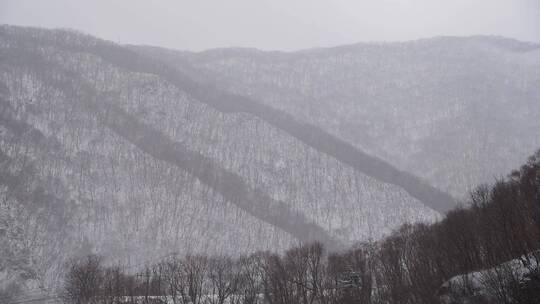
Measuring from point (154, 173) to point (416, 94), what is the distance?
84738 millimetres

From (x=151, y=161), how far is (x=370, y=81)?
77890 millimetres

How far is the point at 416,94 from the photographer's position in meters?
127

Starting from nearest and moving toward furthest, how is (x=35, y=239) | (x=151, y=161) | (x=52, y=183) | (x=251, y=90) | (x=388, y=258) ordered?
(x=388, y=258) < (x=35, y=239) < (x=52, y=183) < (x=151, y=161) < (x=251, y=90)

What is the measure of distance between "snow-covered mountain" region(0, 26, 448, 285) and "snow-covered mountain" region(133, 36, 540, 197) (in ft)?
31.0

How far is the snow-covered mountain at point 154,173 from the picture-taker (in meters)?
73.0

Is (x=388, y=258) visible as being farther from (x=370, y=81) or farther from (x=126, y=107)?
(x=370, y=81)

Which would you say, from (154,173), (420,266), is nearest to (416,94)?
(154,173)

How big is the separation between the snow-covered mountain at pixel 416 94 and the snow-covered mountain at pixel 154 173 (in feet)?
31.0

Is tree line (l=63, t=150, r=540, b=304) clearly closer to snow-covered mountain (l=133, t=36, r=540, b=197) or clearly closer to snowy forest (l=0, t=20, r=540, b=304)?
snowy forest (l=0, t=20, r=540, b=304)

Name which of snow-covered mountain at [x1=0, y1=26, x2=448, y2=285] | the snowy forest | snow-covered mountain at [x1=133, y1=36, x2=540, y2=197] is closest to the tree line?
the snowy forest

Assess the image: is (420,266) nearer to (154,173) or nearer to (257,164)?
(257,164)

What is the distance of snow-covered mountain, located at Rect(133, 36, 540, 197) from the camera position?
10488 centimetres

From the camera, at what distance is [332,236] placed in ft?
267

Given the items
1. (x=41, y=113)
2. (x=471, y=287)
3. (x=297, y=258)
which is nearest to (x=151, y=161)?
(x=41, y=113)
